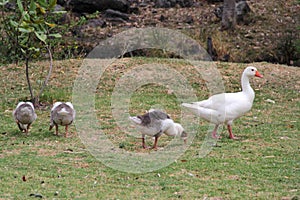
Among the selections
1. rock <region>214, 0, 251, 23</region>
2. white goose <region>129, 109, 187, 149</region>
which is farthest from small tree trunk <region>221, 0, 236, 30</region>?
white goose <region>129, 109, 187, 149</region>

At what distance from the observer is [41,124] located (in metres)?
10.9

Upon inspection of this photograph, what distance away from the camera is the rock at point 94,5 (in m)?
23.1

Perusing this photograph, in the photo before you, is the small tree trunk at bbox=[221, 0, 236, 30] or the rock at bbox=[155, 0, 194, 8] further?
the rock at bbox=[155, 0, 194, 8]

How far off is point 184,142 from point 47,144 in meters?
2.11

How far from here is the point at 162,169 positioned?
787 centimetres

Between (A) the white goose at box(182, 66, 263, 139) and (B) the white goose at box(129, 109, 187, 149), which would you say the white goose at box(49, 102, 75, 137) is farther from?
(A) the white goose at box(182, 66, 263, 139)

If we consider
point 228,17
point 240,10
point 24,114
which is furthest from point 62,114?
point 240,10

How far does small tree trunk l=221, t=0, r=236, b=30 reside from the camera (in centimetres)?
2114

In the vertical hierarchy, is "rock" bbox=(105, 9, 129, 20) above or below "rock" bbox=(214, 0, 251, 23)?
below

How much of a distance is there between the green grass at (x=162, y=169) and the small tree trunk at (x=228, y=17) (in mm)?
8007

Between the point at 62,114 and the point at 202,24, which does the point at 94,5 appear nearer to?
the point at 202,24

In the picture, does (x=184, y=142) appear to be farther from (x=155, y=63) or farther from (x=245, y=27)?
(x=245, y=27)

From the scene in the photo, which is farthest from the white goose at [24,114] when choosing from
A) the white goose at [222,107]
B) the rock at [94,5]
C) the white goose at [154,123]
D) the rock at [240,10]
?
the rock at [240,10]

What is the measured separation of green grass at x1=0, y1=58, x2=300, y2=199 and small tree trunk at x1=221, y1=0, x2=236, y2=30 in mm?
8007
